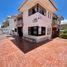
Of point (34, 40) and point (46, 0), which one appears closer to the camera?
point (46, 0)

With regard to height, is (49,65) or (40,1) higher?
(40,1)

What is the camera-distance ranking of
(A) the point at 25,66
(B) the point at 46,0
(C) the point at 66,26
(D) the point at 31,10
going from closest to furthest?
(A) the point at 25,66 < (B) the point at 46,0 < (D) the point at 31,10 < (C) the point at 66,26

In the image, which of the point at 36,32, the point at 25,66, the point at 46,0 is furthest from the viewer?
the point at 36,32

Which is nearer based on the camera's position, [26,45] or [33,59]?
[33,59]

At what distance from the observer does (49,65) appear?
4.84m

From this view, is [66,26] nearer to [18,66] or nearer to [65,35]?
[65,35]

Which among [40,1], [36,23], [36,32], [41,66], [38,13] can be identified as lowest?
[41,66]

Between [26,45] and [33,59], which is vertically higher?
[26,45]

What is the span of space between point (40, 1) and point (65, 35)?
30.9ft

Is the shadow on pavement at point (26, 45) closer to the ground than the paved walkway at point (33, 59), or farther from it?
farther from it

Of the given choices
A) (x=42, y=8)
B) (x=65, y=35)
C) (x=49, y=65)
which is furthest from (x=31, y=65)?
(x=65, y=35)

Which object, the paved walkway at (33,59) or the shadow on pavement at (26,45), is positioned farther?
the shadow on pavement at (26,45)

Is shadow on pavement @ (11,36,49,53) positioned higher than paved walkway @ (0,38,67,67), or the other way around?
shadow on pavement @ (11,36,49,53)

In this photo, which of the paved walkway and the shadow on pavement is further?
the shadow on pavement
